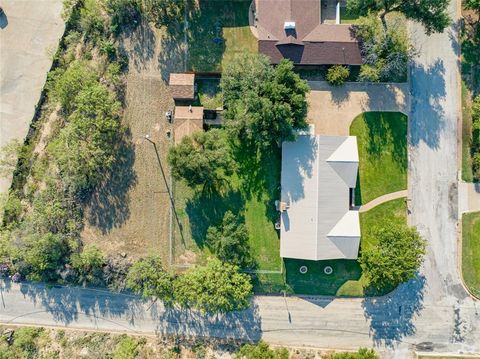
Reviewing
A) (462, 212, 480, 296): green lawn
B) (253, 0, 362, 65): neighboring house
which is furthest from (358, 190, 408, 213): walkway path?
(253, 0, 362, 65): neighboring house

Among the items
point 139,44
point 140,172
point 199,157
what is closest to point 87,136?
point 140,172

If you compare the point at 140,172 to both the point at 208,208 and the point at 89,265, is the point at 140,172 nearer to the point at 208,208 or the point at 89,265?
the point at 208,208

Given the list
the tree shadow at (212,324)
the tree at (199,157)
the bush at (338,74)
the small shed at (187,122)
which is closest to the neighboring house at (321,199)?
the bush at (338,74)

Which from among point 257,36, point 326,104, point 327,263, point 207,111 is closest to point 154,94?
point 207,111

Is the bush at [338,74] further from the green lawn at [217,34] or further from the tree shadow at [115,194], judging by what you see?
the tree shadow at [115,194]

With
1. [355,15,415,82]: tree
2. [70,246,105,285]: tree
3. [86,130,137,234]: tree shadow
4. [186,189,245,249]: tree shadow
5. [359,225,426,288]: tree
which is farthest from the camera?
[86,130,137,234]: tree shadow

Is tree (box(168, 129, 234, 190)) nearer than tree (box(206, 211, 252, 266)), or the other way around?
tree (box(168, 129, 234, 190))

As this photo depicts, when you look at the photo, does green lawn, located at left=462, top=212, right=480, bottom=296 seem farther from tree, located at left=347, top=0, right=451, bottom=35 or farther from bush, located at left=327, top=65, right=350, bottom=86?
tree, located at left=347, top=0, right=451, bottom=35
